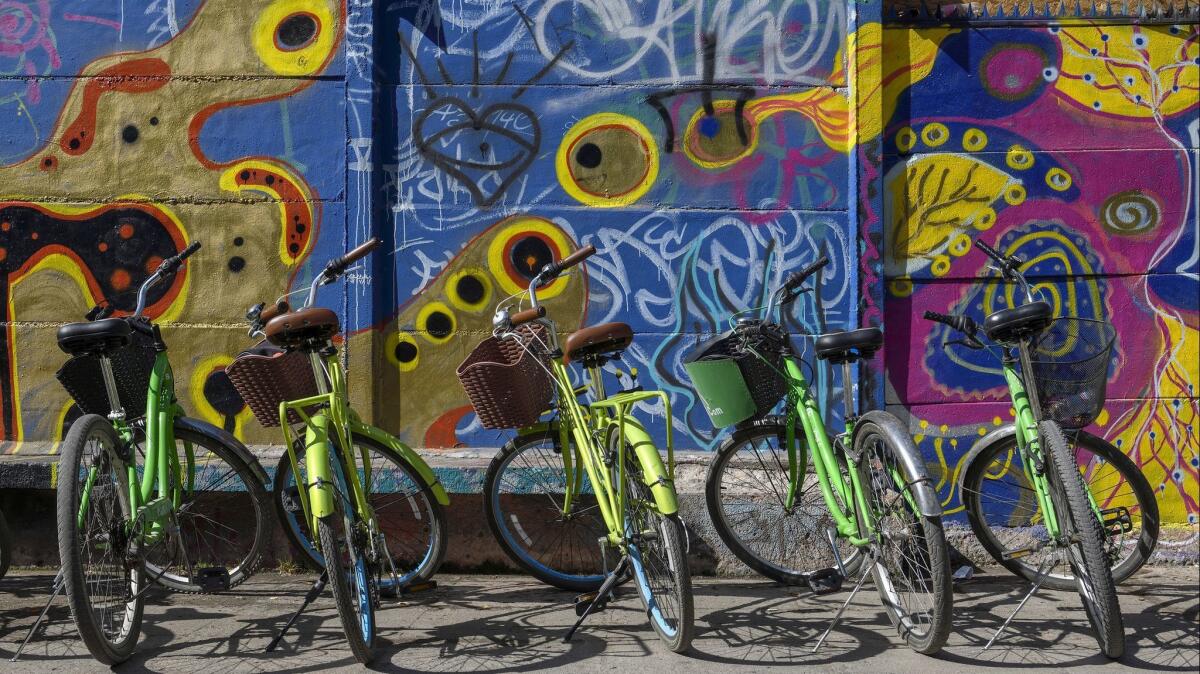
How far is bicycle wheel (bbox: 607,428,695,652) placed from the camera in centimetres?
364

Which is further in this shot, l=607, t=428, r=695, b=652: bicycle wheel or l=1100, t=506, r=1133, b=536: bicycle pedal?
l=1100, t=506, r=1133, b=536: bicycle pedal

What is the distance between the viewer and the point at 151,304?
5.30m

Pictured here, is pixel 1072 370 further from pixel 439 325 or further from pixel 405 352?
pixel 405 352

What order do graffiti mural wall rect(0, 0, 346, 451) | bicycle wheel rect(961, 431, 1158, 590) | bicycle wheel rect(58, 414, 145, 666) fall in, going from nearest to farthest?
bicycle wheel rect(58, 414, 145, 666) → bicycle wheel rect(961, 431, 1158, 590) → graffiti mural wall rect(0, 0, 346, 451)

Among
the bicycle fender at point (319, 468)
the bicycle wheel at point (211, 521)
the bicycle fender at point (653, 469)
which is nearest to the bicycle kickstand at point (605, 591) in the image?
the bicycle fender at point (653, 469)

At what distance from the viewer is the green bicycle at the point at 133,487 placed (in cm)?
353

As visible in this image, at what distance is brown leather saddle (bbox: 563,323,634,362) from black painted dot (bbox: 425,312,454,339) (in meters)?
1.49

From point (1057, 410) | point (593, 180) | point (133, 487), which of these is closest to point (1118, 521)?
point (1057, 410)

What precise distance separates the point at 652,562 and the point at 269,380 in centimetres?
156

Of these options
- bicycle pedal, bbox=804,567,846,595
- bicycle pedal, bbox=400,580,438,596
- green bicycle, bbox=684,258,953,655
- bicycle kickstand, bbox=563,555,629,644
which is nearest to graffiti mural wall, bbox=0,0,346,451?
bicycle pedal, bbox=400,580,438,596

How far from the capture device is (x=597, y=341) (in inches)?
155

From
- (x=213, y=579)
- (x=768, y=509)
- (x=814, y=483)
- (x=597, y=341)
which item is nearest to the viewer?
(x=597, y=341)

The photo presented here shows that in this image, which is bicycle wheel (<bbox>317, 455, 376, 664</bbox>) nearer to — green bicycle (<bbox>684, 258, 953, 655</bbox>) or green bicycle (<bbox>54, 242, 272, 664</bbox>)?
green bicycle (<bbox>54, 242, 272, 664</bbox>)

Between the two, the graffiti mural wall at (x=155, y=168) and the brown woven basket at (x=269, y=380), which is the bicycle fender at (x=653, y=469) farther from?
the graffiti mural wall at (x=155, y=168)
